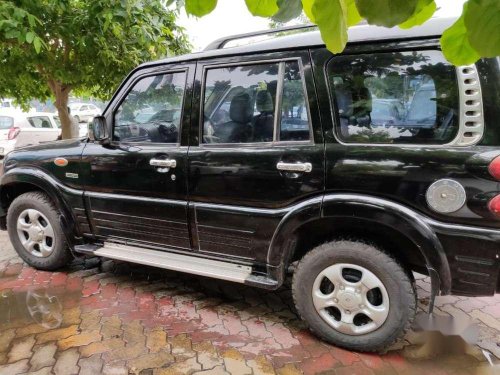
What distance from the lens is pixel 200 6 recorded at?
812 millimetres

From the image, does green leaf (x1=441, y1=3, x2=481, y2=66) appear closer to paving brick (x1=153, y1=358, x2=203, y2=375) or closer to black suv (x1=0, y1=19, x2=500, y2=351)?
black suv (x1=0, y1=19, x2=500, y2=351)

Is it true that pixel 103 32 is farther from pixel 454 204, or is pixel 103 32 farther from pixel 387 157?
pixel 454 204

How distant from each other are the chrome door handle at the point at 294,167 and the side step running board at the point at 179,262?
773mm

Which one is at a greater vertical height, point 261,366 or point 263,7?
point 263,7

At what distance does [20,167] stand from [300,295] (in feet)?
9.28

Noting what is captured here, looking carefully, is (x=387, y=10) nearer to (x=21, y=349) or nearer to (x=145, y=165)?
(x=145, y=165)

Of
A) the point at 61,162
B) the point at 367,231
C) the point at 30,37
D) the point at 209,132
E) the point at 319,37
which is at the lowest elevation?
the point at 367,231

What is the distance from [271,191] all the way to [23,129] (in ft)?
38.2

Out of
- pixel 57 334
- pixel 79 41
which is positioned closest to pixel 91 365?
pixel 57 334

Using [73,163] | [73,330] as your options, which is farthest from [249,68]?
[73,330]

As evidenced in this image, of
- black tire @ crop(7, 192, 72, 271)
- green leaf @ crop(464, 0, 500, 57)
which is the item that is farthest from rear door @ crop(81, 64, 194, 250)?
green leaf @ crop(464, 0, 500, 57)

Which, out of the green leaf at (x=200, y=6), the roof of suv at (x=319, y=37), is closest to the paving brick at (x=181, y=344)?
the roof of suv at (x=319, y=37)

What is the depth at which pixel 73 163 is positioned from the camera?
3293 millimetres

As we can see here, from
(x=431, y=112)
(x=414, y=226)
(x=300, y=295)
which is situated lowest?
(x=300, y=295)
